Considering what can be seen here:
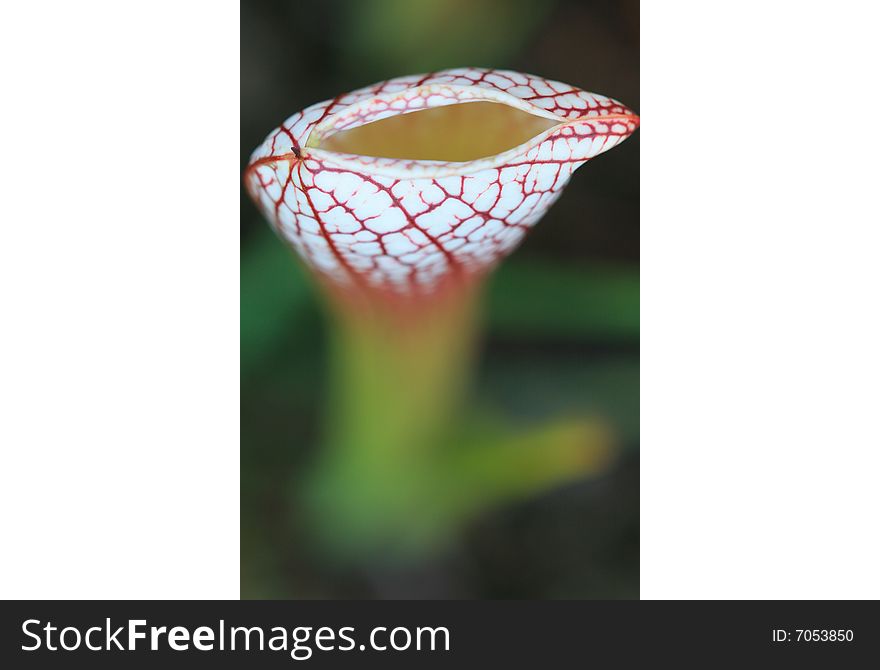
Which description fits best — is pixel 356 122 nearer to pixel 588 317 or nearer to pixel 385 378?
pixel 385 378

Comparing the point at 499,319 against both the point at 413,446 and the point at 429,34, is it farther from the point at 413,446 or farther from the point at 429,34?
the point at 429,34

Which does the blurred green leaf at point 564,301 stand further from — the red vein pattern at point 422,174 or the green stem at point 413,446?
the red vein pattern at point 422,174

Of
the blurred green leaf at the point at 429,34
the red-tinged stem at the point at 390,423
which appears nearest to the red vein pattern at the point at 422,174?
the red-tinged stem at the point at 390,423

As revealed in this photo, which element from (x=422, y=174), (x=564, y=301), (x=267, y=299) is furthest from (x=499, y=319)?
(x=422, y=174)

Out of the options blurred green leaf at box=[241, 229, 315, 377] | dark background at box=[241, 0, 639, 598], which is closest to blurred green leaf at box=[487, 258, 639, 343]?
dark background at box=[241, 0, 639, 598]
